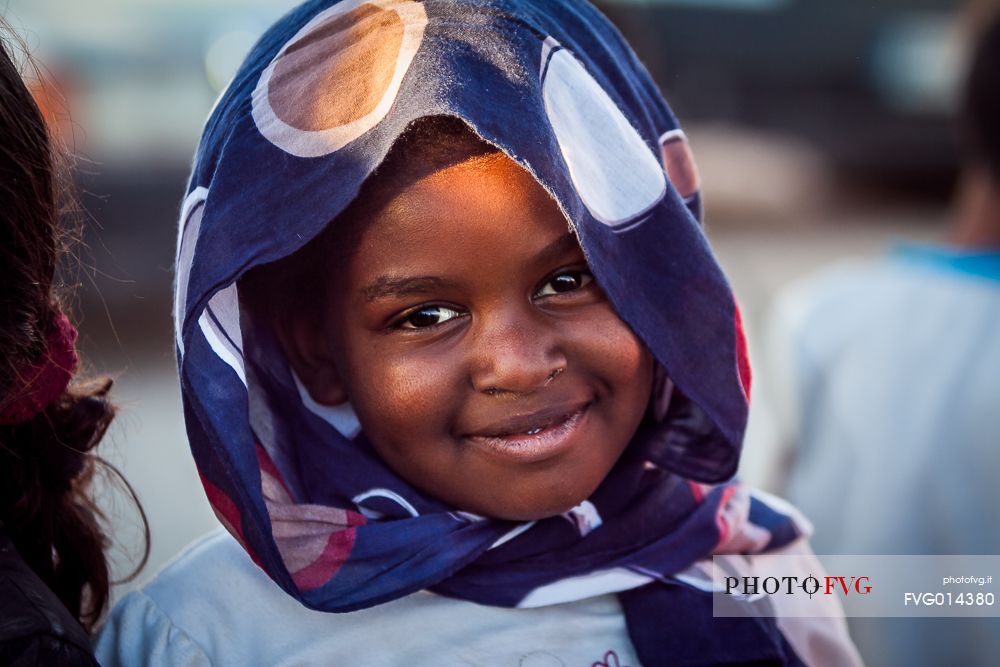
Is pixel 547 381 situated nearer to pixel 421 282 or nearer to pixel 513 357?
pixel 513 357

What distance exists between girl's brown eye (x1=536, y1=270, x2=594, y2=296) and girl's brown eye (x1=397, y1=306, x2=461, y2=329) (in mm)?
129

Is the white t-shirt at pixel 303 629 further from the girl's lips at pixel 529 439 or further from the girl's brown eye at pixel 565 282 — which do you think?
the girl's brown eye at pixel 565 282

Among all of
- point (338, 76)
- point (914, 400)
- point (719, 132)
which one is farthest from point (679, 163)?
point (719, 132)

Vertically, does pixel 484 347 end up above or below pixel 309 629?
above

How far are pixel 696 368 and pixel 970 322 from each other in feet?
4.56

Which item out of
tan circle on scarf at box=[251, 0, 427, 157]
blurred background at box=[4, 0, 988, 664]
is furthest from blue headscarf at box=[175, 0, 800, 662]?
blurred background at box=[4, 0, 988, 664]

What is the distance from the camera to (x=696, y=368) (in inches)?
65.8

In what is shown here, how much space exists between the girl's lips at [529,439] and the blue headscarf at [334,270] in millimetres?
141

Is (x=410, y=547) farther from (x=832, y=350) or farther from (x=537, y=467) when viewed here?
(x=832, y=350)

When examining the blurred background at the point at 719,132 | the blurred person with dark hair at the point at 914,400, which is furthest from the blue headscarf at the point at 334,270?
the blurred background at the point at 719,132

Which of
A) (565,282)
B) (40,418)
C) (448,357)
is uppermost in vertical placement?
(565,282)

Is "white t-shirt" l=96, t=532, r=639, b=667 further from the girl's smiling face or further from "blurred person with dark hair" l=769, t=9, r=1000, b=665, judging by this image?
"blurred person with dark hair" l=769, t=9, r=1000, b=665

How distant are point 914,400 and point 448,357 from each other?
1635mm

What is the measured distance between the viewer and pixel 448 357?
5.10 ft
